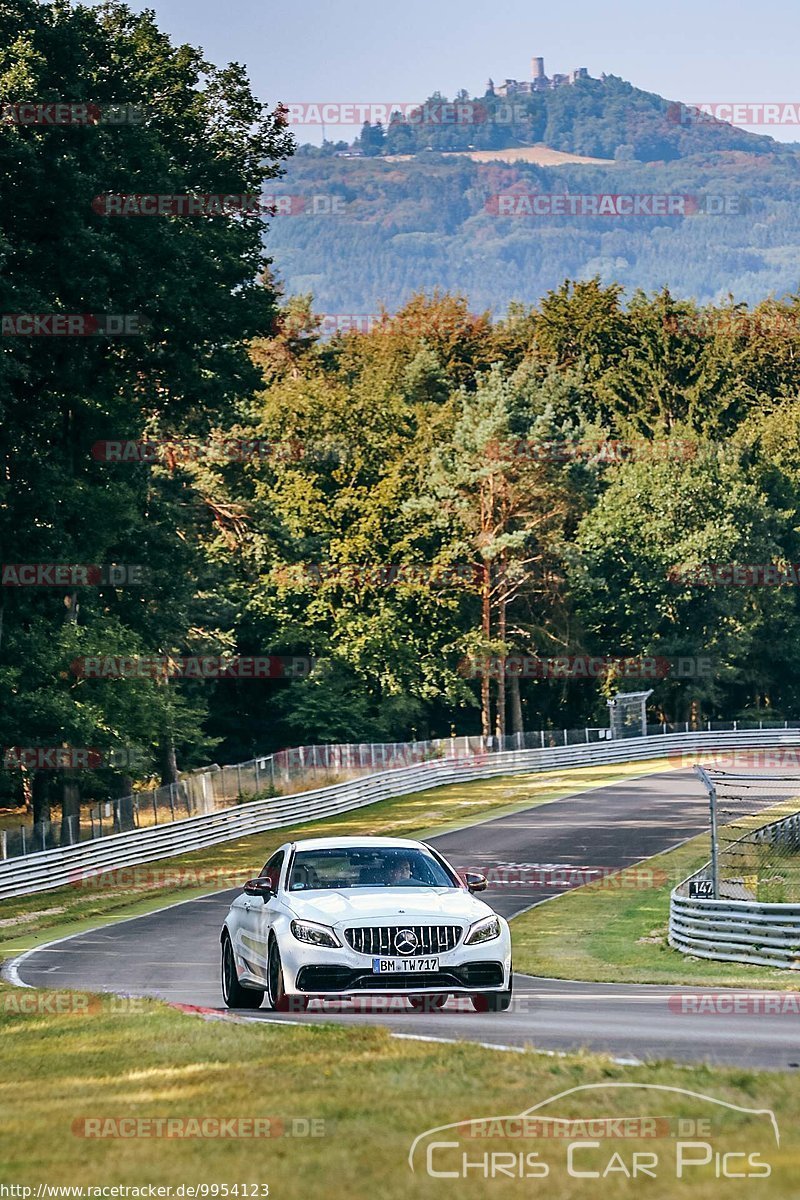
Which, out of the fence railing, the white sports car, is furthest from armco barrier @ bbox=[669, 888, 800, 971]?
the fence railing

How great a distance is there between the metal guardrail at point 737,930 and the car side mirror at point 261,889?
8947 millimetres

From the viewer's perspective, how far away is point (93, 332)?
39.0 m

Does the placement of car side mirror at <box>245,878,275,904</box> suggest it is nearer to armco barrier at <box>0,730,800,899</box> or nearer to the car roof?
the car roof

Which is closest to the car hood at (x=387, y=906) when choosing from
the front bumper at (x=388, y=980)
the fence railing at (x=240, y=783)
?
the front bumper at (x=388, y=980)

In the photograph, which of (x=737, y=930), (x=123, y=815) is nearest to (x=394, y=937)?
(x=737, y=930)

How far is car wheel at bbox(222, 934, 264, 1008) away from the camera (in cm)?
1603

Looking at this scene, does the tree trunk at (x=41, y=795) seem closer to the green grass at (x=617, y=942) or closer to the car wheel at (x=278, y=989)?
the green grass at (x=617, y=942)

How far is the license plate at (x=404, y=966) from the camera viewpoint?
46.5 ft

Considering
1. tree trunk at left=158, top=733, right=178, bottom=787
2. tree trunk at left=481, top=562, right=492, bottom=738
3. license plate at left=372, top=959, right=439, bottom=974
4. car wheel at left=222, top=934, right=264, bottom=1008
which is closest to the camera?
license plate at left=372, top=959, right=439, bottom=974

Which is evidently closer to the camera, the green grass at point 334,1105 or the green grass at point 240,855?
the green grass at point 334,1105

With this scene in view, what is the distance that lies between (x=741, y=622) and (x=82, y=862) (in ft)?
192

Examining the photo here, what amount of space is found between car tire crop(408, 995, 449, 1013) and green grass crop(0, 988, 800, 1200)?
2.22 m

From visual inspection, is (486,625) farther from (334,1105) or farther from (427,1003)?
(334,1105)

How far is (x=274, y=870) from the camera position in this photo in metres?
15.9
